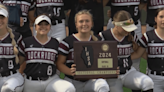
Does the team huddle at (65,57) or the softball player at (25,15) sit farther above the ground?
the softball player at (25,15)

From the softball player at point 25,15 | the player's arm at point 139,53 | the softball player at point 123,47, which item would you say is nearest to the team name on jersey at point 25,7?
the softball player at point 25,15

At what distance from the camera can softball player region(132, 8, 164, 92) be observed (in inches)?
160

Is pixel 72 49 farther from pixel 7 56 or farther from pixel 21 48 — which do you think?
pixel 7 56

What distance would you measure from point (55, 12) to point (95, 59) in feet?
4.40

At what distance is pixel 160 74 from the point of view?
13.4 ft

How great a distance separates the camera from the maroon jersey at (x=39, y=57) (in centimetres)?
370

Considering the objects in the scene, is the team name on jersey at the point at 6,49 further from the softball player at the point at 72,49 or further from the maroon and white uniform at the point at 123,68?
the maroon and white uniform at the point at 123,68

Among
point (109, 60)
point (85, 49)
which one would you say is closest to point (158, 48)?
point (109, 60)

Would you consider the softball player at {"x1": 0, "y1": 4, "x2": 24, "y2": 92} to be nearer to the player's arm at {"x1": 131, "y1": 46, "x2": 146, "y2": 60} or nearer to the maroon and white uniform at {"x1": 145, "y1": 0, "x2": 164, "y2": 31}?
the player's arm at {"x1": 131, "y1": 46, "x2": 146, "y2": 60}

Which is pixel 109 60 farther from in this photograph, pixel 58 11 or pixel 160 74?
pixel 58 11

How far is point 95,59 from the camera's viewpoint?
3.54 m

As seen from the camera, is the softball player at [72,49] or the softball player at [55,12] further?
the softball player at [55,12]

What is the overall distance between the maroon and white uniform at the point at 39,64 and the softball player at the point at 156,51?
146cm

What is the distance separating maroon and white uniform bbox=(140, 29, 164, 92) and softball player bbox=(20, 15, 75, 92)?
1458 millimetres
